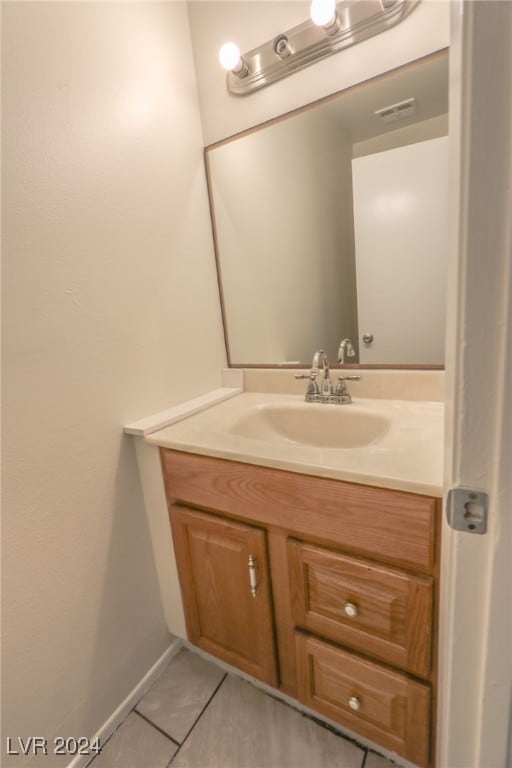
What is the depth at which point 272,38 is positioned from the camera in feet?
3.55

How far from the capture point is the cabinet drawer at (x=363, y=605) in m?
0.71

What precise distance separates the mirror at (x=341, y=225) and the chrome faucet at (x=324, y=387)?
0.18ft

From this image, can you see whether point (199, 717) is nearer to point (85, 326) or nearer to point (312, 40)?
point (85, 326)

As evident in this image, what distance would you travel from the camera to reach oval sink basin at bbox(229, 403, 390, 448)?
106 centimetres

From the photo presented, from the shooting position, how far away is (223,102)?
123 centimetres

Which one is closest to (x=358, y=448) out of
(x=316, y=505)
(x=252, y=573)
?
(x=316, y=505)

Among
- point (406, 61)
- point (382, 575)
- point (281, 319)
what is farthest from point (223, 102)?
point (382, 575)

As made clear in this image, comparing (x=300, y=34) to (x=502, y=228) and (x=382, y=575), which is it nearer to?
(x=502, y=228)

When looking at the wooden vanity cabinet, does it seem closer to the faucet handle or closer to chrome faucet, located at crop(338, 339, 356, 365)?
the faucet handle

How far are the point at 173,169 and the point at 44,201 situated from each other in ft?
1.67

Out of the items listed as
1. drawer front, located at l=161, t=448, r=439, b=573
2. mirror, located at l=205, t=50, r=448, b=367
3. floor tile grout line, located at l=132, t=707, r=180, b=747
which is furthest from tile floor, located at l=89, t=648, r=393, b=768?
mirror, located at l=205, t=50, r=448, b=367

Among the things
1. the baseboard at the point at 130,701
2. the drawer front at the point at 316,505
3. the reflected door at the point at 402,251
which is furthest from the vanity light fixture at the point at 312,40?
the baseboard at the point at 130,701

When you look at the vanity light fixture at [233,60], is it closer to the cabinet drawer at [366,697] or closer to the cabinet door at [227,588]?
the cabinet door at [227,588]

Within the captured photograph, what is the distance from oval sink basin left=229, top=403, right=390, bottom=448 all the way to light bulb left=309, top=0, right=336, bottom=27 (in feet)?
3.48
